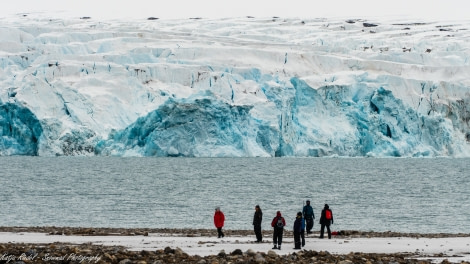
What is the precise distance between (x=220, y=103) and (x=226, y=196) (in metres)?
23.6

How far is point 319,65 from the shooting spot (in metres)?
88.3

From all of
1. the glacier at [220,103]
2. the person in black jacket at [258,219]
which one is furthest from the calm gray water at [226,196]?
the person in black jacket at [258,219]

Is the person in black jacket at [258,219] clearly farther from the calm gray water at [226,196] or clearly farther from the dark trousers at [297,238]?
the calm gray water at [226,196]

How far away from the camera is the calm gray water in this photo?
3039cm

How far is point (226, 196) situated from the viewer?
4166 cm

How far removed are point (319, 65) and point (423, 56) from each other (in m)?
14.3

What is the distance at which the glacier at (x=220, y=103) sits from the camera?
64938 millimetres

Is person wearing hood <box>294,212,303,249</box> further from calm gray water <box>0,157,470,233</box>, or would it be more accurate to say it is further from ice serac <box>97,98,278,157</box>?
ice serac <box>97,98,278,157</box>

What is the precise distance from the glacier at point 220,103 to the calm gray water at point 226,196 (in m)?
2.53

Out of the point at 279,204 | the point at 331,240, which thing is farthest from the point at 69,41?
the point at 331,240

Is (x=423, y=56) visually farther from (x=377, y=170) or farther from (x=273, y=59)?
(x=377, y=170)

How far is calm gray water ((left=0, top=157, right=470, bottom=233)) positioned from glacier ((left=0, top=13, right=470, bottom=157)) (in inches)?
99.5

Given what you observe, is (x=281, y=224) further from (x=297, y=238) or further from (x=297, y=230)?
(x=297, y=238)

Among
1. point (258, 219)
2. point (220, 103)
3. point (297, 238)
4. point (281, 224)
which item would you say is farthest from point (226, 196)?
point (281, 224)
